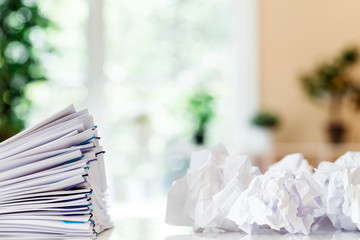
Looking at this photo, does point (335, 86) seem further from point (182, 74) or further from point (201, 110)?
point (182, 74)

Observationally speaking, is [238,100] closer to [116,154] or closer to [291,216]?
[116,154]

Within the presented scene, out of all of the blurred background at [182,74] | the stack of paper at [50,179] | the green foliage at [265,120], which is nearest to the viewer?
the stack of paper at [50,179]

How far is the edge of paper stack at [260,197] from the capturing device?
717 mm

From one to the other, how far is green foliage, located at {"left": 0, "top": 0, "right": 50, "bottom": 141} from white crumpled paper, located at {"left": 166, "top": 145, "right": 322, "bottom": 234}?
12.3ft

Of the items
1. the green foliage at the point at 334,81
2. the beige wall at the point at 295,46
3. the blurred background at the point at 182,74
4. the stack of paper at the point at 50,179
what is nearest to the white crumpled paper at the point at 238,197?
the stack of paper at the point at 50,179

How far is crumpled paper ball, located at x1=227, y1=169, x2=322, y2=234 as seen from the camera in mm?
710

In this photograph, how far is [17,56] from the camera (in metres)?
4.55

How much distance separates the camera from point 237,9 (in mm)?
4828

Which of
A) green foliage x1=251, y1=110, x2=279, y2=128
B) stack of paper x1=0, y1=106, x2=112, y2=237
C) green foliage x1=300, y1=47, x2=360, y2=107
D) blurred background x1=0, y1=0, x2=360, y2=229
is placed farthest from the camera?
blurred background x1=0, y1=0, x2=360, y2=229

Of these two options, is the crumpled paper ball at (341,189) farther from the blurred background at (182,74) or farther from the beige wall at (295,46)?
the beige wall at (295,46)

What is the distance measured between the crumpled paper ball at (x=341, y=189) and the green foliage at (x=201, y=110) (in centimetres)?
384

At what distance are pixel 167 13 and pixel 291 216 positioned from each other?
4320 millimetres

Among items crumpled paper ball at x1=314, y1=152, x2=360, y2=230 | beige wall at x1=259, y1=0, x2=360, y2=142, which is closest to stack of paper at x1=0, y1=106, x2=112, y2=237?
crumpled paper ball at x1=314, y1=152, x2=360, y2=230

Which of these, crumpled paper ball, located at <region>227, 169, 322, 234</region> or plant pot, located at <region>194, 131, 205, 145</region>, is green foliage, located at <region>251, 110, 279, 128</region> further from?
crumpled paper ball, located at <region>227, 169, 322, 234</region>
